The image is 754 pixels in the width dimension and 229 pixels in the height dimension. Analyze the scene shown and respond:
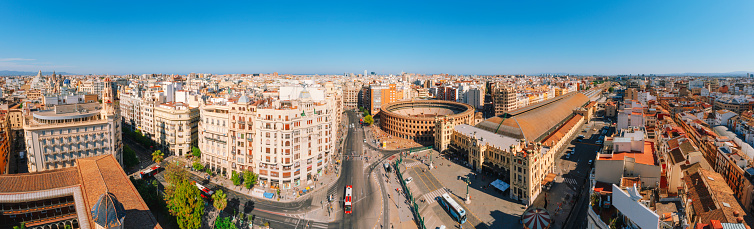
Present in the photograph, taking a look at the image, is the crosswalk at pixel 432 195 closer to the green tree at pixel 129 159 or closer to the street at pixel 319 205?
the street at pixel 319 205

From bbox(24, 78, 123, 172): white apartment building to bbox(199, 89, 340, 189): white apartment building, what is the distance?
54.6ft

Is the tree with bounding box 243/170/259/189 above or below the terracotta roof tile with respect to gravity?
below

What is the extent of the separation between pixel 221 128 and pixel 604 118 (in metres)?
153

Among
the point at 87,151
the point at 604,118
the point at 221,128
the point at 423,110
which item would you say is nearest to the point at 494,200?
the point at 221,128

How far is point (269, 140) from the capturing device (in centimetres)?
6353

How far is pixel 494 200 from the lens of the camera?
5919cm

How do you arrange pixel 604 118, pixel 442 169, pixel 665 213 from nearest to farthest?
pixel 665 213 → pixel 442 169 → pixel 604 118

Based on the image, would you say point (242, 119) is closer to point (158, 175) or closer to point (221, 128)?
point (221, 128)

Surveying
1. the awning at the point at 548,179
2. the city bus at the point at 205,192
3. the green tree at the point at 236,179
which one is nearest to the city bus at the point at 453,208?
the awning at the point at 548,179

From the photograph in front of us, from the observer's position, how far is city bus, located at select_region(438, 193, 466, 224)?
51.4 m

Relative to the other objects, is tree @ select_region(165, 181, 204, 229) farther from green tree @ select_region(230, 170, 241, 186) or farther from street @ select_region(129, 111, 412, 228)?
green tree @ select_region(230, 170, 241, 186)

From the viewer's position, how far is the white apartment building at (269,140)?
63.4 meters

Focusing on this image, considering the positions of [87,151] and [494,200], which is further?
[87,151]

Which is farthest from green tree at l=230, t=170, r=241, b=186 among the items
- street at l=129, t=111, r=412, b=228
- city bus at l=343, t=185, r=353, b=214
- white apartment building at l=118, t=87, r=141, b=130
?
white apartment building at l=118, t=87, r=141, b=130
